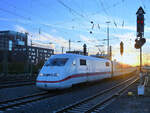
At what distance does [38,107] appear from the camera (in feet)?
30.2

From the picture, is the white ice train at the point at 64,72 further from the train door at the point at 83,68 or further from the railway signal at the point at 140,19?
the railway signal at the point at 140,19

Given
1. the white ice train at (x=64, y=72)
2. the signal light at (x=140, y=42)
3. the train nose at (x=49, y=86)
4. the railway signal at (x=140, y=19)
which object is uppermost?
the railway signal at (x=140, y=19)

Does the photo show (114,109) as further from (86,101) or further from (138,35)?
(138,35)

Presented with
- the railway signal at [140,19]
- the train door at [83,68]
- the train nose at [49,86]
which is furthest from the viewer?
the train door at [83,68]

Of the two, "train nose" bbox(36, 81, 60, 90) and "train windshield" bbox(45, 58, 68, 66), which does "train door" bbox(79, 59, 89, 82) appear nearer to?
"train windshield" bbox(45, 58, 68, 66)

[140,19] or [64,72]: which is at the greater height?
[140,19]

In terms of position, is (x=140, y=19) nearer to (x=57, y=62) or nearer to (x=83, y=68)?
(x=83, y=68)

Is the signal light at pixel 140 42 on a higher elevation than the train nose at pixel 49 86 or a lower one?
higher

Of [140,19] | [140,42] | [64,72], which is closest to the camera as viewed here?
[140,19]

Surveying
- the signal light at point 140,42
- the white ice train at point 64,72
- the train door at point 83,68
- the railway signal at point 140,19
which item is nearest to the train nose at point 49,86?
the white ice train at point 64,72

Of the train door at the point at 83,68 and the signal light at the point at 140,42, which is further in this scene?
the train door at the point at 83,68

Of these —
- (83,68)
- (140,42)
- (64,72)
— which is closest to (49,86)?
(64,72)

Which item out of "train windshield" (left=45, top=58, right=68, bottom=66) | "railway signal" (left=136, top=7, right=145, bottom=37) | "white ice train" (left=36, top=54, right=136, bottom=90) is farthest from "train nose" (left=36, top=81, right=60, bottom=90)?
"railway signal" (left=136, top=7, right=145, bottom=37)

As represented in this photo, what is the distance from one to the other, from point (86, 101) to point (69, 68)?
12.0 feet
